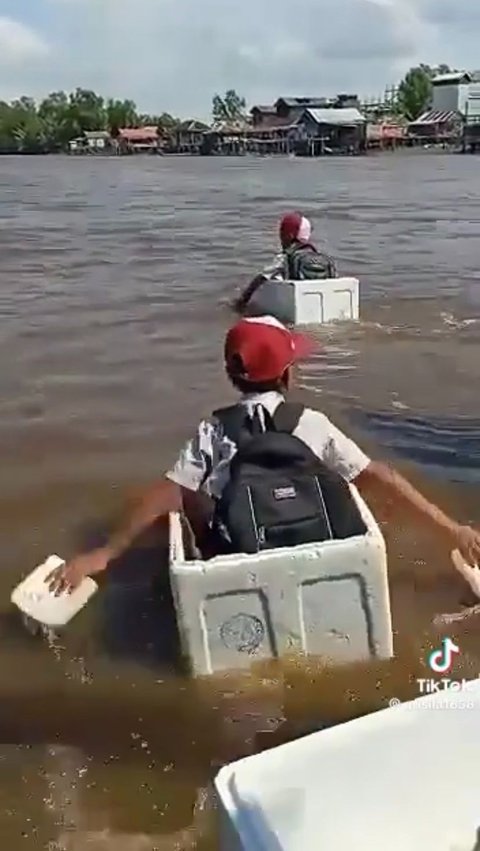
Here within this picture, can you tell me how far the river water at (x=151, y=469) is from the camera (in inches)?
132

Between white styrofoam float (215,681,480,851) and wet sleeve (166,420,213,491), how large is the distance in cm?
162

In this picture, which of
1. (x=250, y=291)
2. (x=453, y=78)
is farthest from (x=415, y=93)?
(x=250, y=291)

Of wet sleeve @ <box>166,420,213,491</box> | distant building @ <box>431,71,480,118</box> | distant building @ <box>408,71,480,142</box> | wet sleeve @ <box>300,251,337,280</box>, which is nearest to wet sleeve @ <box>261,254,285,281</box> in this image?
wet sleeve @ <box>300,251,337,280</box>

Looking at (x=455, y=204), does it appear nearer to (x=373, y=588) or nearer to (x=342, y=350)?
(x=342, y=350)

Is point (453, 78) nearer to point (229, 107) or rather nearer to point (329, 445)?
point (229, 107)

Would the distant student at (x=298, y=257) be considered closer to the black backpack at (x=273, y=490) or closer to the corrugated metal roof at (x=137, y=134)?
the black backpack at (x=273, y=490)

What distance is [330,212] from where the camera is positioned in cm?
2569

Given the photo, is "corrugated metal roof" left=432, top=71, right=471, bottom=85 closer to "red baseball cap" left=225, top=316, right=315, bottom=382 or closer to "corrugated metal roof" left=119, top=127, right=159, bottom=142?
"corrugated metal roof" left=119, top=127, right=159, bottom=142

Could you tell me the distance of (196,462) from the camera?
362 centimetres

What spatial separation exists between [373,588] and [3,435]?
426cm

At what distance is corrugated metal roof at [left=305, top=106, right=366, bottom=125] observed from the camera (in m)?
94.1

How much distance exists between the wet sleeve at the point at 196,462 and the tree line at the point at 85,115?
385ft

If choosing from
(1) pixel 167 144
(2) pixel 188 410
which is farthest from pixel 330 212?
(1) pixel 167 144

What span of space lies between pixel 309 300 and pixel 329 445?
629 cm
